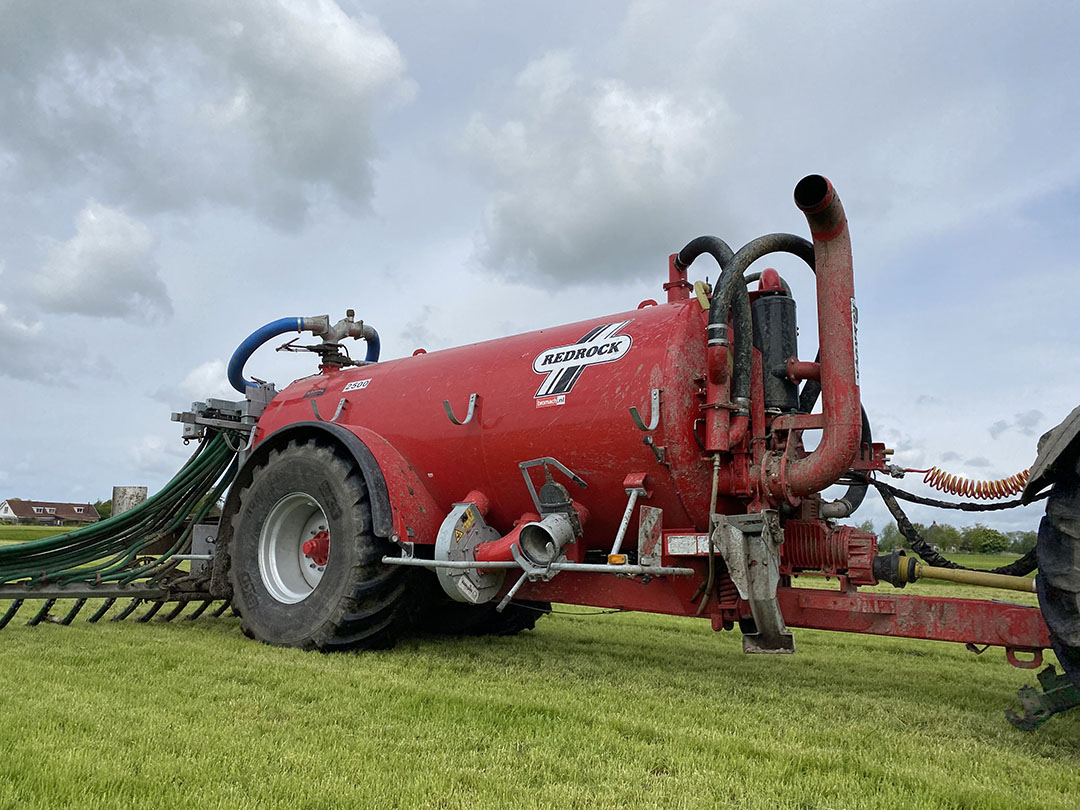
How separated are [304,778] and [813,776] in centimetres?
187

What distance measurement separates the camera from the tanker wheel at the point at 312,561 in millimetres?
5746

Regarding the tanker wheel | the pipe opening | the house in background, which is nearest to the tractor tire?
the pipe opening

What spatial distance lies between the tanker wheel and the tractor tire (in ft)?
12.8

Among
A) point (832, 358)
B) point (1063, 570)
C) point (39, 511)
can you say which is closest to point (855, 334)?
point (832, 358)

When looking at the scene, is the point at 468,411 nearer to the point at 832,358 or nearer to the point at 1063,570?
the point at 832,358

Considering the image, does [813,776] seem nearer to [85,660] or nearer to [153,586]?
[85,660]

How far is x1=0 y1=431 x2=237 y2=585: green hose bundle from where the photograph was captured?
679cm

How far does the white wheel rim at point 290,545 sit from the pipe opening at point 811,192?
13.4 feet

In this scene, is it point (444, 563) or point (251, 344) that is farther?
point (251, 344)

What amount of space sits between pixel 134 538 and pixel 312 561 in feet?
7.33

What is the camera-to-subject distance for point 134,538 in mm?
7625

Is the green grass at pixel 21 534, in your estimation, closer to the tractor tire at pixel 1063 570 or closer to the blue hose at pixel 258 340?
the blue hose at pixel 258 340

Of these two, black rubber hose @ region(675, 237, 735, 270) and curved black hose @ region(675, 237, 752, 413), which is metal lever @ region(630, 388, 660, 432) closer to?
curved black hose @ region(675, 237, 752, 413)

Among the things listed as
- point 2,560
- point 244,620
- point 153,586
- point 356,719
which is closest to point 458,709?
point 356,719
